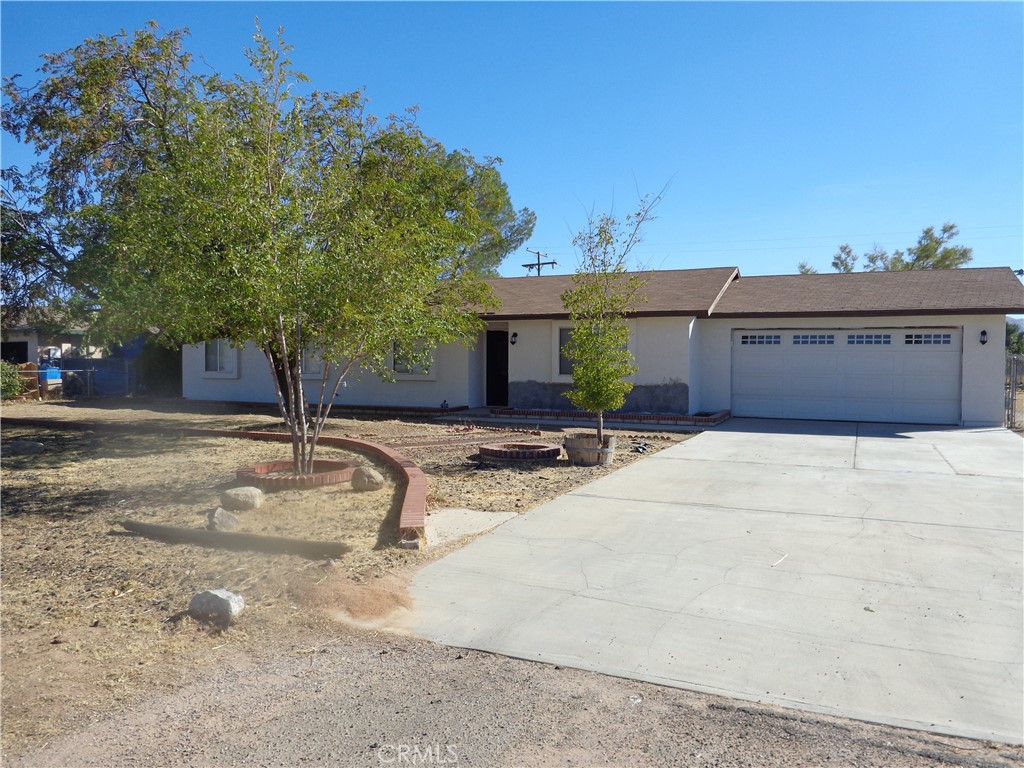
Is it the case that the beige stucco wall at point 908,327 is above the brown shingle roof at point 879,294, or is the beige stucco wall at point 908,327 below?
below

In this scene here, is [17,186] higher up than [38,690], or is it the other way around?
[17,186]

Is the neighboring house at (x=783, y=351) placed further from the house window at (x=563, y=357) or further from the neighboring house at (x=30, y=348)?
the neighboring house at (x=30, y=348)

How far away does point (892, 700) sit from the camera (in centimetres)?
373

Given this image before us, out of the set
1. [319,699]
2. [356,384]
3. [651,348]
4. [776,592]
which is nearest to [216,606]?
[319,699]

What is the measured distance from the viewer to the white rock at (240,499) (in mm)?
7758

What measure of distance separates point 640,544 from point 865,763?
3.30 m

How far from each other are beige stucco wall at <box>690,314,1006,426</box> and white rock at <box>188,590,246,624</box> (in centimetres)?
1301

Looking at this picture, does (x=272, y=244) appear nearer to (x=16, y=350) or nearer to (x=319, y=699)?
(x=319, y=699)

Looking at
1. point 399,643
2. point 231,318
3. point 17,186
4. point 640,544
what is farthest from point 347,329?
point 17,186

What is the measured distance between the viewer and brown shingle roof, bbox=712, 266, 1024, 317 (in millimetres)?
15125

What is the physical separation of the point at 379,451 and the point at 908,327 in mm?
11371

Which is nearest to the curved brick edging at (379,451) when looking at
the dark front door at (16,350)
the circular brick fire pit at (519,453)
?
the circular brick fire pit at (519,453)

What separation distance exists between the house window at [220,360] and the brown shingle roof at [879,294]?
1315 centimetres

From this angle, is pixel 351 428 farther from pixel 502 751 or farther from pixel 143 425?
pixel 502 751
